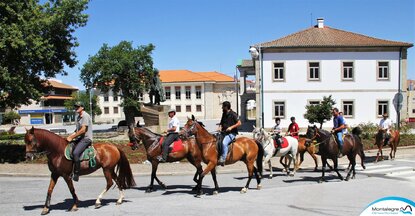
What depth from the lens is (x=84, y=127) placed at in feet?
29.9

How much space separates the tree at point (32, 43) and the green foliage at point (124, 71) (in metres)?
30.7

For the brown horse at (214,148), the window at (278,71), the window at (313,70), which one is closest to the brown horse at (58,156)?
the brown horse at (214,148)

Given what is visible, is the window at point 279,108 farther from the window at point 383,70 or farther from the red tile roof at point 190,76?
the red tile roof at point 190,76

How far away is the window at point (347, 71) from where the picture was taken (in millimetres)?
41250

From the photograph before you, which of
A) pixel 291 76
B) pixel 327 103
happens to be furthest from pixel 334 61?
pixel 327 103

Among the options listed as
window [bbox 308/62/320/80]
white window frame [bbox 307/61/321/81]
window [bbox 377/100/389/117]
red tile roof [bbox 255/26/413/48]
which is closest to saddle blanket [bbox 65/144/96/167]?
red tile roof [bbox 255/26/413/48]

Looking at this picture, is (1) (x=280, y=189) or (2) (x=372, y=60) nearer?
(1) (x=280, y=189)

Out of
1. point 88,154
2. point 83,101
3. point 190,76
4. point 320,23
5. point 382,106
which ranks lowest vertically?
point 88,154

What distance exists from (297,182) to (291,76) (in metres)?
29.8

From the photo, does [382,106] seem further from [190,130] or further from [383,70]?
[190,130]

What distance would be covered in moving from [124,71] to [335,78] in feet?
91.7

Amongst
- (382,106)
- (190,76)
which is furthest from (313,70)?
(190,76)

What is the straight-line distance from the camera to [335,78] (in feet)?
136

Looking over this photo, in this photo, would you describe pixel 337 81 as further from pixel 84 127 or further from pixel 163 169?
pixel 84 127
